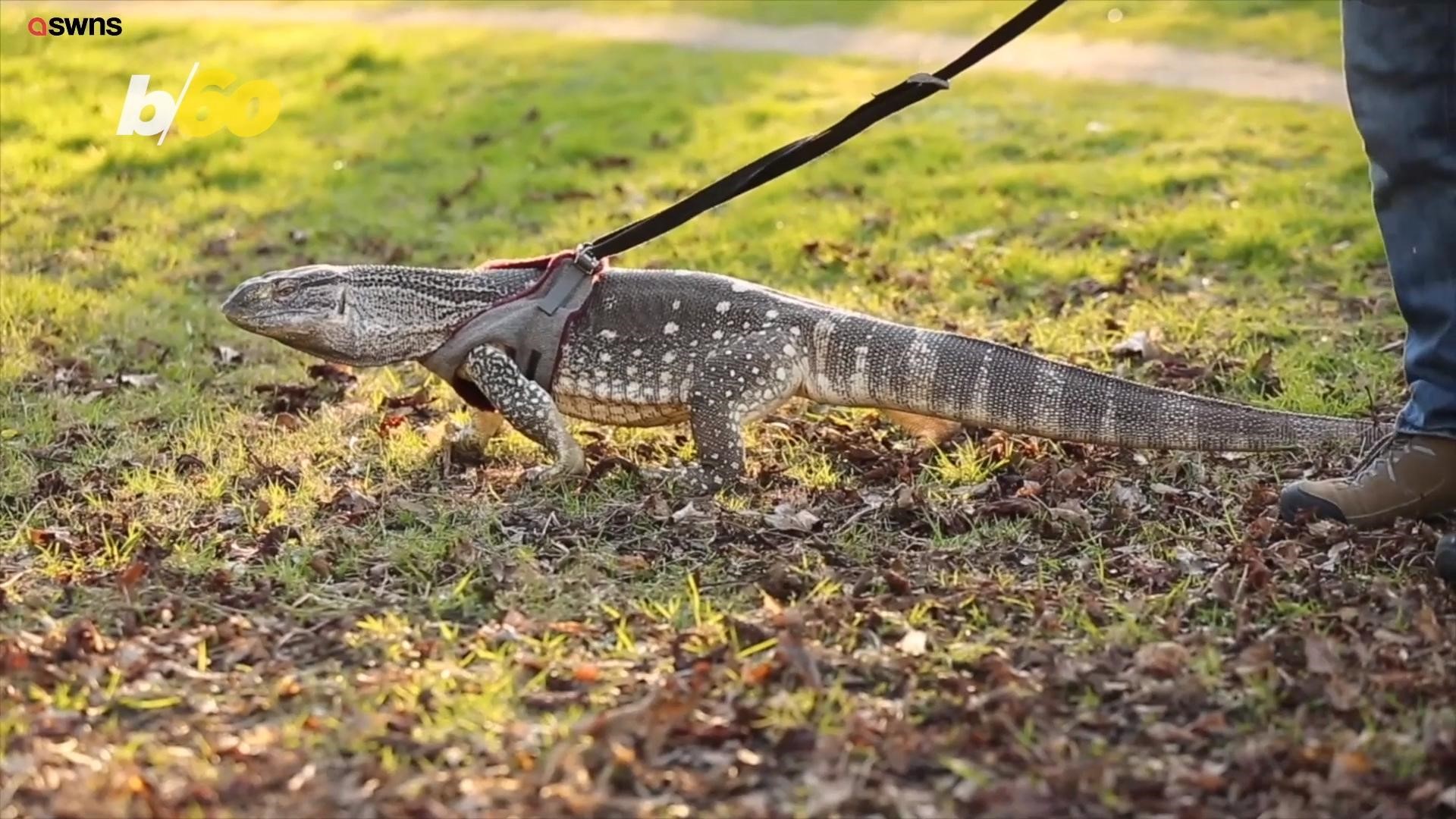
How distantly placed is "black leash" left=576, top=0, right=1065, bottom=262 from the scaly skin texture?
7.0 inches

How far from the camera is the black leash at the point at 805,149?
542cm

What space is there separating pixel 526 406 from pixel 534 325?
32 cm

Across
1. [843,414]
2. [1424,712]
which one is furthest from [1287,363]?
[1424,712]

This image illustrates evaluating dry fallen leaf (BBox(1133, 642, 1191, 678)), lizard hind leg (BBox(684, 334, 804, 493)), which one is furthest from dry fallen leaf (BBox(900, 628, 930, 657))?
lizard hind leg (BBox(684, 334, 804, 493))

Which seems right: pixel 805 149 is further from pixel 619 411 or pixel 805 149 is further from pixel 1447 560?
pixel 1447 560

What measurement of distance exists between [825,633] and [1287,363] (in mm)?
3399

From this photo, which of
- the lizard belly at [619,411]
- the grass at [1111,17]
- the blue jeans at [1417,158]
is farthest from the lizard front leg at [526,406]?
the grass at [1111,17]

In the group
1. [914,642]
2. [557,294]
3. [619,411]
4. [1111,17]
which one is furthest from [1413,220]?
[1111,17]

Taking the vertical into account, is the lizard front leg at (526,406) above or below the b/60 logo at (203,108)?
above

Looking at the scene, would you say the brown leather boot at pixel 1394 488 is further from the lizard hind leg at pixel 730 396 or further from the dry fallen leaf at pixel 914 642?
the lizard hind leg at pixel 730 396

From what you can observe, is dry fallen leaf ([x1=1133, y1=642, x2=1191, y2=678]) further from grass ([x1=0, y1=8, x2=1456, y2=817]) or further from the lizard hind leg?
the lizard hind leg

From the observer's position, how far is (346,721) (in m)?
3.74

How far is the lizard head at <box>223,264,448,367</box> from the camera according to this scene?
19.4 feet

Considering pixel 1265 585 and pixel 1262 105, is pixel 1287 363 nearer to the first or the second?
pixel 1265 585
